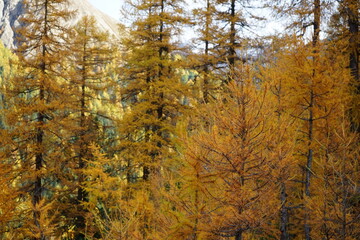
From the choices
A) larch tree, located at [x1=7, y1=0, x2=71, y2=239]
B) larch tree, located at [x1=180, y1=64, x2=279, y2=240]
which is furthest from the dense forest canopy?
larch tree, located at [x1=180, y1=64, x2=279, y2=240]

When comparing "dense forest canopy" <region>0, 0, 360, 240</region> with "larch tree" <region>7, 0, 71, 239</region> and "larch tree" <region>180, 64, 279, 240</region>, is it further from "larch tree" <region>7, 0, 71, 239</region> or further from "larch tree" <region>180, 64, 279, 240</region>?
"larch tree" <region>180, 64, 279, 240</region>

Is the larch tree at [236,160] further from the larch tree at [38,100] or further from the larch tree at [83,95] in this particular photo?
the larch tree at [83,95]

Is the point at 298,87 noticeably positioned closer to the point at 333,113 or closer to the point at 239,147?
the point at 333,113

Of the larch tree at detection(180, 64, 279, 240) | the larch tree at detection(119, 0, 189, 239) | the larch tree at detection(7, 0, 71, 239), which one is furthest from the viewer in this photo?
the larch tree at detection(119, 0, 189, 239)

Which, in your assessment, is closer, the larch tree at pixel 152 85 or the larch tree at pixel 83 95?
the larch tree at pixel 152 85

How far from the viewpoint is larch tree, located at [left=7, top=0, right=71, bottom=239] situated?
1101 centimetres

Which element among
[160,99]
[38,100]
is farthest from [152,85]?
[38,100]

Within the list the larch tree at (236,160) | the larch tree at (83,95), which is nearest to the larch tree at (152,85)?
the larch tree at (83,95)

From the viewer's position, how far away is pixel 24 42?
11672 millimetres

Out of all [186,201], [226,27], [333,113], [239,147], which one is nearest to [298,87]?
[333,113]

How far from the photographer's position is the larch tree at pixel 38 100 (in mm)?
11008

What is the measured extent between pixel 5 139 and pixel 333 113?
11.5m

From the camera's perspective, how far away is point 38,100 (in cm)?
1145

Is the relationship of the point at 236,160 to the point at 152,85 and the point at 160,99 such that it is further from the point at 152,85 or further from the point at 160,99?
the point at 160,99
